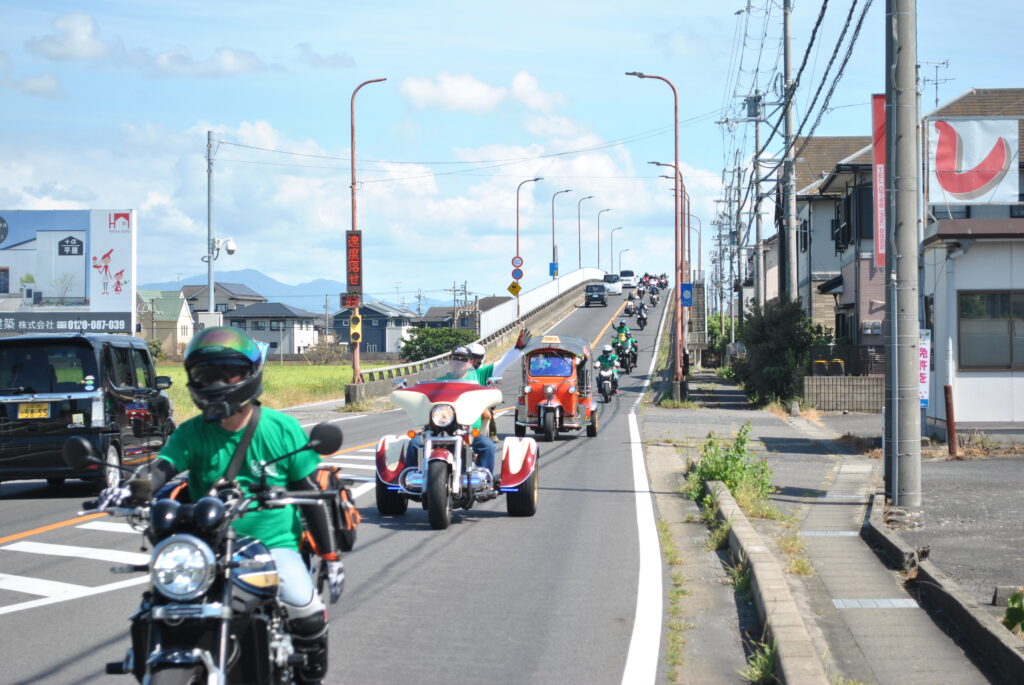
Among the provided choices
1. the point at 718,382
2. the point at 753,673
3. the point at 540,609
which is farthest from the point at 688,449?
the point at 718,382

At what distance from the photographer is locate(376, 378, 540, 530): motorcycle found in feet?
38.3

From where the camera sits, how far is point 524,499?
41.9ft

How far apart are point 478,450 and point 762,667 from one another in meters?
Result: 6.34

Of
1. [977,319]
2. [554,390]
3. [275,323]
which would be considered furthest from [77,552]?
Result: [275,323]

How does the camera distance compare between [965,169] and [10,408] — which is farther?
[965,169]

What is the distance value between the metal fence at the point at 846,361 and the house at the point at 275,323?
9543cm

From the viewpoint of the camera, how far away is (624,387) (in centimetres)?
4425

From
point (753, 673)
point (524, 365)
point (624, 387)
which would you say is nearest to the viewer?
point (753, 673)

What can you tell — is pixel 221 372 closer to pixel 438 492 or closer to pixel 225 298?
pixel 438 492

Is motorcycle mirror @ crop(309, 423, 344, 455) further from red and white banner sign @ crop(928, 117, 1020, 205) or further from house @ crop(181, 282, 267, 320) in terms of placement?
house @ crop(181, 282, 267, 320)

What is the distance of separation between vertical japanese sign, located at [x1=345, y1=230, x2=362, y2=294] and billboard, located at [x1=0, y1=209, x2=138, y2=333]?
11.4 metres

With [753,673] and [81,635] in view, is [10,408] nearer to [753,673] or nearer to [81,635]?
[81,635]

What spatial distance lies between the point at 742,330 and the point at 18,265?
28.7 m

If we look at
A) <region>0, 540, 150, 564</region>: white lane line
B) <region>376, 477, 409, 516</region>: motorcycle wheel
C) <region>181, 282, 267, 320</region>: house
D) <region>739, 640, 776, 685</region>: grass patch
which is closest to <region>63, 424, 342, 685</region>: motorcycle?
<region>739, 640, 776, 685</region>: grass patch
